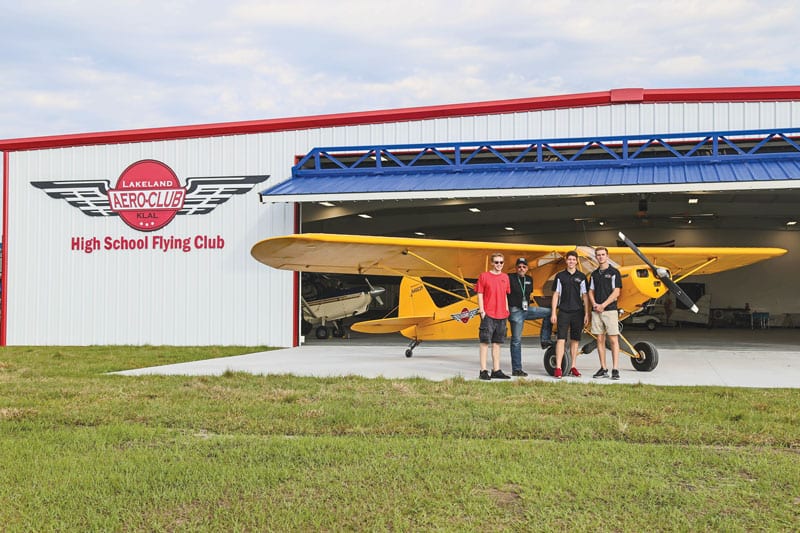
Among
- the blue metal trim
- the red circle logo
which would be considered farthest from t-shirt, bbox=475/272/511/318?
the red circle logo

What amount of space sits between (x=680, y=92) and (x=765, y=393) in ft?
27.1

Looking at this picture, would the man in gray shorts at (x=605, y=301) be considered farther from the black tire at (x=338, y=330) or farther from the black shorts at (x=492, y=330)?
the black tire at (x=338, y=330)

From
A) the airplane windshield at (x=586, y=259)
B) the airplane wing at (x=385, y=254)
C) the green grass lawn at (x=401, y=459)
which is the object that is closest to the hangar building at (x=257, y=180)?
the airplane wing at (x=385, y=254)

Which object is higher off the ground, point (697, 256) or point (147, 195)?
point (147, 195)

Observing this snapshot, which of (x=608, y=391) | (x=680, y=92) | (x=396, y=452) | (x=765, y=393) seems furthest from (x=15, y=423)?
(x=680, y=92)

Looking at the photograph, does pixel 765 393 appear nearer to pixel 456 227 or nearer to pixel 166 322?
pixel 166 322

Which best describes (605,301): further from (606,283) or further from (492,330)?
(492,330)

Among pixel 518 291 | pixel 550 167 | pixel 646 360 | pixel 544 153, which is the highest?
pixel 544 153

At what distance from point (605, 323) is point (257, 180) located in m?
Answer: 8.78

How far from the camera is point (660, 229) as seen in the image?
27344 millimetres

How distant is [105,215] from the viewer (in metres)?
15.5

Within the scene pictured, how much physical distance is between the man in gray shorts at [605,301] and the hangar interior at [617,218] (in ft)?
13.6

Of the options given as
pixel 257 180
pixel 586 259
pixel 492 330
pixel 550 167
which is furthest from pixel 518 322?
pixel 257 180

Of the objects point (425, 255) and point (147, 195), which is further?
point (147, 195)
